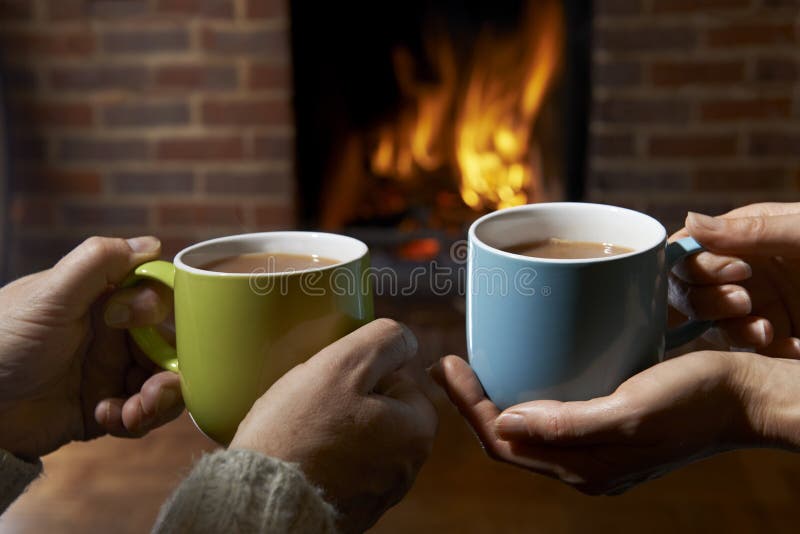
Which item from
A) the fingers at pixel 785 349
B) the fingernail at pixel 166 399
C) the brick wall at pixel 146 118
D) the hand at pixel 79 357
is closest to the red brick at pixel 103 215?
the brick wall at pixel 146 118

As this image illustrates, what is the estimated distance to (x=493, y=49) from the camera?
6.33 feet

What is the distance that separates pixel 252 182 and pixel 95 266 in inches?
40.9

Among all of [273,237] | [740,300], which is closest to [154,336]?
[273,237]

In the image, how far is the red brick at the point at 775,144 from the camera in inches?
68.2

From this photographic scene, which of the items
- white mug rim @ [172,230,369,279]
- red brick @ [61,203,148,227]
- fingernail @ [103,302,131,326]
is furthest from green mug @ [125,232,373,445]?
red brick @ [61,203,148,227]

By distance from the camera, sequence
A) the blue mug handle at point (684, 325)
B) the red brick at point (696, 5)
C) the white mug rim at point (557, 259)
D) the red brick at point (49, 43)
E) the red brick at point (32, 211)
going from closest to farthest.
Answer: the white mug rim at point (557, 259) < the blue mug handle at point (684, 325) < the red brick at point (696, 5) < the red brick at point (49, 43) < the red brick at point (32, 211)

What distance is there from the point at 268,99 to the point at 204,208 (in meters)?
0.29

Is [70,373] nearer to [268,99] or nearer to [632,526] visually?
[632,526]

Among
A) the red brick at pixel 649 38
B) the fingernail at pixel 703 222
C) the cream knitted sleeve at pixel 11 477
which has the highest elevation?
the red brick at pixel 649 38

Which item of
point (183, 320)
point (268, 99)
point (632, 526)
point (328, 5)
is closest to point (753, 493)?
point (632, 526)

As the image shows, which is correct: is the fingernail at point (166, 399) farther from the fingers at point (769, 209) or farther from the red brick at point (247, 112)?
the red brick at point (247, 112)

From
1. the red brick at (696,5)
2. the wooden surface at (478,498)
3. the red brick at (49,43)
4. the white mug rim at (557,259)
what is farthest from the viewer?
the red brick at (49,43)

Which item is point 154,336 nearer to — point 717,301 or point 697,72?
point 717,301

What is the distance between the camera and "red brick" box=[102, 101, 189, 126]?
179 centimetres
